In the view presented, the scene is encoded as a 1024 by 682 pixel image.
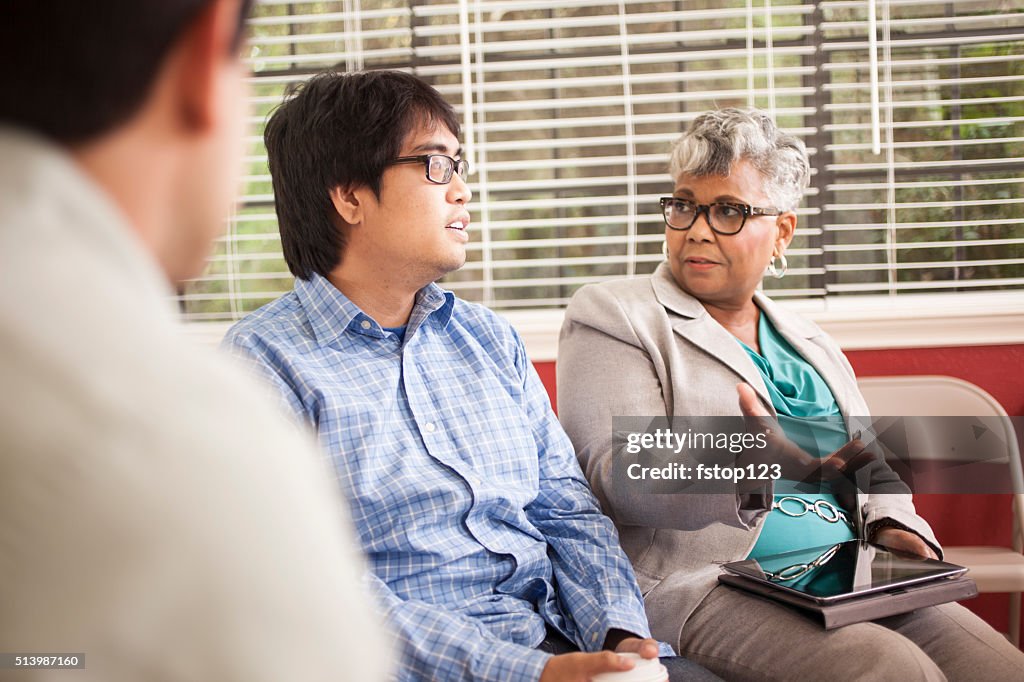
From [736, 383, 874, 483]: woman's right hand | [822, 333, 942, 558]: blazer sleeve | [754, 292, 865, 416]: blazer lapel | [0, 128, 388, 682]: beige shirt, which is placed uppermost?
[0, 128, 388, 682]: beige shirt

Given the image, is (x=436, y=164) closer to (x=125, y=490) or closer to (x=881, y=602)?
(x=881, y=602)

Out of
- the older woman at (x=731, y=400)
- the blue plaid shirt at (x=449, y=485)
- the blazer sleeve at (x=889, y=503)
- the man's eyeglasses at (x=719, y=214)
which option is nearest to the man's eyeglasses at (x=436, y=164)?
the blue plaid shirt at (x=449, y=485)

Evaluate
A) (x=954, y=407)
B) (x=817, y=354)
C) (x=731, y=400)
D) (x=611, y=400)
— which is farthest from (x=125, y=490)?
(x=954, y=407)

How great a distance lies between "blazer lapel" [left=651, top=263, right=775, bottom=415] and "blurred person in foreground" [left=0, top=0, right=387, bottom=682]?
1.63m

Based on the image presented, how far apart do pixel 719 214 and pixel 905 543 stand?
824 mm

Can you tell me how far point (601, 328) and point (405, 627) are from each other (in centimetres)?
85

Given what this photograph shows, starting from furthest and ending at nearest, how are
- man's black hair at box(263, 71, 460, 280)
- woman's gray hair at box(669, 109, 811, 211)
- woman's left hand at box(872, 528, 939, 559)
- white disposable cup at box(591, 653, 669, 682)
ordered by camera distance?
woman's gray hair at box(669, 109, 811, 211), woman's left hand at box(872, 528, 939, 559), man's black hair at box(263, 71, 460, 280), white disposable cup at box(591, 653, 669, 682)

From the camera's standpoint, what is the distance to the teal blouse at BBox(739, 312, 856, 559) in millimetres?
1900

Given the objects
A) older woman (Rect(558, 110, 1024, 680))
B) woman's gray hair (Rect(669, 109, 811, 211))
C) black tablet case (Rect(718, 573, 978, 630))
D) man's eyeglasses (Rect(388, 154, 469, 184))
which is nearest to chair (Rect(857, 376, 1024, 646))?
older woman (Rect(558, 110, 1024, 680))

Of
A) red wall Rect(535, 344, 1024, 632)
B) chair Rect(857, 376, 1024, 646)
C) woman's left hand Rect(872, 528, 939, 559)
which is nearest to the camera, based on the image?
woman's left hand Rect(872, 528, 939, 559)

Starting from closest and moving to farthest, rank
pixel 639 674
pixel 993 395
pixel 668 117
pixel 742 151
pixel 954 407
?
pixel 639 674
pixel 742 151
pixel 954 407
pixel 993 395
pixel 668 117

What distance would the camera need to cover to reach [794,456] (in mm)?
1713

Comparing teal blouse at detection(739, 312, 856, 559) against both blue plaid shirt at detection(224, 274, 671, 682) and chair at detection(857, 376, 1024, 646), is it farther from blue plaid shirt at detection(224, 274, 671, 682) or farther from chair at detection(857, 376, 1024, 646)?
chair at detection(857, 376, 1024, 646)

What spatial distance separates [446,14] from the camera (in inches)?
120
